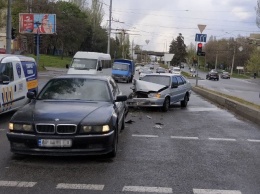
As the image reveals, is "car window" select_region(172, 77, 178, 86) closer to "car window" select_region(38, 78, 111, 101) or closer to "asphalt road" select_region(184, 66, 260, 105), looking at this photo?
"asphalt road" select_region(184, 66, 260, 105)

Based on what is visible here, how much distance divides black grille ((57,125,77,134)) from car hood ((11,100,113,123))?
82 millimetres

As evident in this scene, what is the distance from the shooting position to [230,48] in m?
110

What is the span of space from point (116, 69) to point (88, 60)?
1127cm

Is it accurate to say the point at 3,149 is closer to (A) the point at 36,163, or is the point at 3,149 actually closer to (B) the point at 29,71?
(A) the point at 36,163

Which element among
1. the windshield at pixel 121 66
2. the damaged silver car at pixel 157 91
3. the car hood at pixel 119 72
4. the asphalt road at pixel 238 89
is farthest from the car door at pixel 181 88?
the windshield at pixel 121 66

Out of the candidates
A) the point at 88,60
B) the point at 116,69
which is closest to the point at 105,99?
the point at 88,60

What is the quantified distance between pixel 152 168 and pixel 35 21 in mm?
45375

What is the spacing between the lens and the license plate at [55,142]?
20.9ft

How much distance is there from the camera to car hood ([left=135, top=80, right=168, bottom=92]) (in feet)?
50.3

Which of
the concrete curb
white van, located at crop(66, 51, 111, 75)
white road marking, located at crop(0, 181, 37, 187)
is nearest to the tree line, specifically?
white van, located at crop(66, 51, 111, 75)

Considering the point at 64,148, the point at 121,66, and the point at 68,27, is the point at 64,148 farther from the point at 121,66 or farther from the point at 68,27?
the point at 68,27

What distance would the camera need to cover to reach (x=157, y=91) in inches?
599

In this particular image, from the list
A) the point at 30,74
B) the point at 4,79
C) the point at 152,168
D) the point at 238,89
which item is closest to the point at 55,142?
the point at 152,168

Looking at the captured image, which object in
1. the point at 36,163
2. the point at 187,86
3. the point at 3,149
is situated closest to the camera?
the point at 36,163
